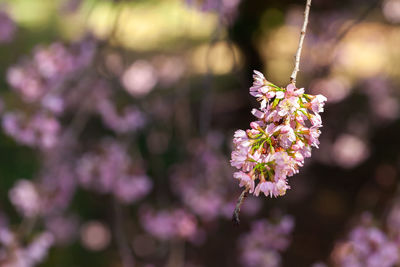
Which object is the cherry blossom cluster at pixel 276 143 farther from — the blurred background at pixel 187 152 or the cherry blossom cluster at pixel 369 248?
the cherry blossom cluster at pixel 369 248

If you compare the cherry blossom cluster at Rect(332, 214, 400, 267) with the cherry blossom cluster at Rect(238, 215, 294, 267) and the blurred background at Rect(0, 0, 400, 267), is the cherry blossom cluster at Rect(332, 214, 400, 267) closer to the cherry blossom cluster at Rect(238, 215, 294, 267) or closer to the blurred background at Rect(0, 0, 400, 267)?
the blurred background at Rect(0, 0, 400, 267)

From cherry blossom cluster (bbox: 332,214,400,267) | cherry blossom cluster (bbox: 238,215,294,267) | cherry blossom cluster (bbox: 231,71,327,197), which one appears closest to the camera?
cherry blossom cluster (bbox: 231,71,327,197)

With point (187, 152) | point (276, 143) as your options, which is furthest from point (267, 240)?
point (276, 143)

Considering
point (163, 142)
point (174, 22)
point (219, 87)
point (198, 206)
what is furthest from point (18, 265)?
point (174, 22)

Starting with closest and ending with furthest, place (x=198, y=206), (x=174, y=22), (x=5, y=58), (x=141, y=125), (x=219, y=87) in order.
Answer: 1. (x=198, y=206)
2. (x=141, y=125)
3. (x=219, y=87)
4. (x=5, y=58)
5. (x=174, y=22)

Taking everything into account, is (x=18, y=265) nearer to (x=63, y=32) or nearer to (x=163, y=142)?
(x=163, y=142)

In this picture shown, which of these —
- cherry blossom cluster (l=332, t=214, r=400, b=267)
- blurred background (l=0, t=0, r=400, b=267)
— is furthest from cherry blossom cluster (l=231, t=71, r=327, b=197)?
cherry blossom cluster (l=332, t=214, r=400, b=267)
